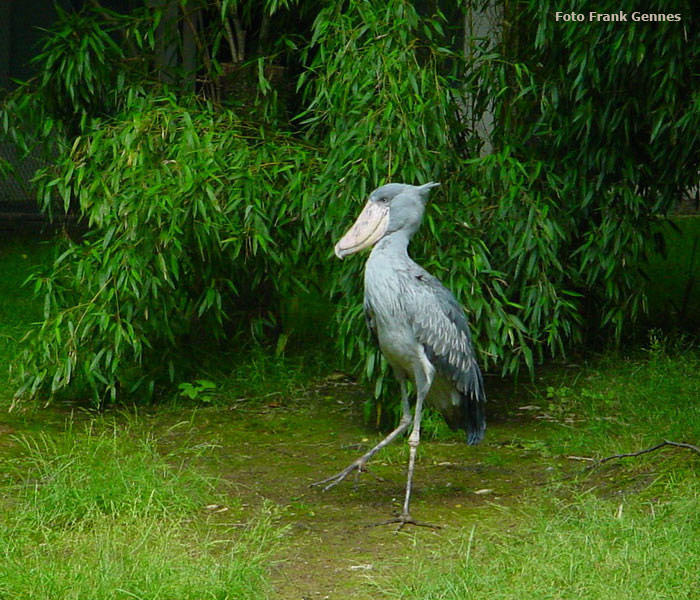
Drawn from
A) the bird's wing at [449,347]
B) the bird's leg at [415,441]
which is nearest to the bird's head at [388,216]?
the bird's wing at [449,347]

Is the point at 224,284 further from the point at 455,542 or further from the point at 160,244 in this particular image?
the point at 455,542

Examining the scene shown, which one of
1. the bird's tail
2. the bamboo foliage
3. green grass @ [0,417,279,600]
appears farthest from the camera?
the bamboo foliage

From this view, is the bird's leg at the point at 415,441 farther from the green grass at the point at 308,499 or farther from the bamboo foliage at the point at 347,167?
the bamboo foliage at the point at 347,167

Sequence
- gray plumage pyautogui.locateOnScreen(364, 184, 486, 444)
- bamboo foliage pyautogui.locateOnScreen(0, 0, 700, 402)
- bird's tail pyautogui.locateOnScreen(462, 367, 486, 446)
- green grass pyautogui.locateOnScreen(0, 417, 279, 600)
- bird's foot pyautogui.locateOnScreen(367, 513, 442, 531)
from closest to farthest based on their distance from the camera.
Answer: green grass pyautogui.locateOnScreen(0, 417, 279, 600), bird's foot pyautogui.locateOnScreen(367, 513, 442, 531), gray plumage pyautogui.locateOnScreen(364, 184, 486, 444), bird's tail pyautogui.locateOnScreen(462, 367, 486, 446), bamboo foliage pyautogui.locateOnScreen(0, 0, 700, 402)

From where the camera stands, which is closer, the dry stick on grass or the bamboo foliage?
the dry stick on grass

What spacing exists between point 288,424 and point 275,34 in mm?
2326

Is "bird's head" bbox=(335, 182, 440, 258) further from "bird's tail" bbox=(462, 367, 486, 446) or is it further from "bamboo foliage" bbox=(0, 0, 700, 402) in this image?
"bird's tail" bbox=(462, 367, 486, 446)

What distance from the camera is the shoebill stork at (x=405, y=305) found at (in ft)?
15.4

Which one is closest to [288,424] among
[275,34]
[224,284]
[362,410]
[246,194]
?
[362,410]

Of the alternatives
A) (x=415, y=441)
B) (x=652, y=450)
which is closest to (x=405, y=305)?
(x=415, y=441)

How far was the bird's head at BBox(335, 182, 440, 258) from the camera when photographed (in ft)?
15.7

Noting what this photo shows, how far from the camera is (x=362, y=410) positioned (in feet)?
20.6

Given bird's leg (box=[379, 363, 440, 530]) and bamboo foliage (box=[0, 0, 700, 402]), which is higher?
bamboo foliage (box=[0, 0, 700, 402])

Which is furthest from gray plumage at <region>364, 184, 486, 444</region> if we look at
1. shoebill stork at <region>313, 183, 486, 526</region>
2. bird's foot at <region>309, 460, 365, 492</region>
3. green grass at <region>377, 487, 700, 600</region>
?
green grass at <region>377, 487, 700, 600</region>
